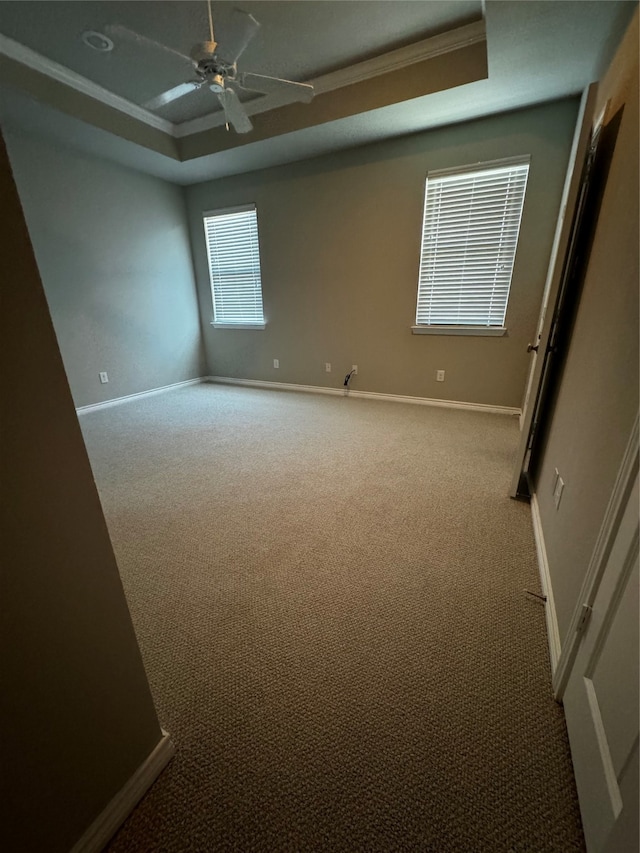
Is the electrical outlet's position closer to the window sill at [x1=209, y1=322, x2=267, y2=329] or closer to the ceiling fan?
the ceiling fan

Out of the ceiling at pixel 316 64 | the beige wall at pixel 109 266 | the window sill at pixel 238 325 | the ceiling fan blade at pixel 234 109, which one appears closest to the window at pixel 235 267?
the window sill at pixel 238 325

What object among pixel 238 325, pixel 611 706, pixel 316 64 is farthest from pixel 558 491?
pixel 238 325

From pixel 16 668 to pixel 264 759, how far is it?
72cm

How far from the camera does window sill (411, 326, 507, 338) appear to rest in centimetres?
336

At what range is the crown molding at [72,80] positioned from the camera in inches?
95.2

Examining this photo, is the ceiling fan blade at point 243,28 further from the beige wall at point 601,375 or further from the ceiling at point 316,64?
the beige wall at point 601,375

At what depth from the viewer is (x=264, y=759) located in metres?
0.92

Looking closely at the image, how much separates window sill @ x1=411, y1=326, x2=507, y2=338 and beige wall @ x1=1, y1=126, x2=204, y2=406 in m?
3.33

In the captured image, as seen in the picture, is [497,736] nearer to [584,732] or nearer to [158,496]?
[584,732]

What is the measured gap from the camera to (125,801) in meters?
0.81

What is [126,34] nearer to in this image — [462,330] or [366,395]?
[462,330]

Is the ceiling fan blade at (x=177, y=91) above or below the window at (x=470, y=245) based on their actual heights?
above

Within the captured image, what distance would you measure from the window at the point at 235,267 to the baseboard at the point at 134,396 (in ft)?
3.13

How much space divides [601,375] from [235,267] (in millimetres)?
4488
